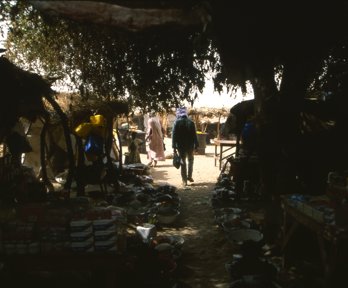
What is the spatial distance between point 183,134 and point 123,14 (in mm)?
8004

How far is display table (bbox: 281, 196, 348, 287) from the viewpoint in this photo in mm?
3695

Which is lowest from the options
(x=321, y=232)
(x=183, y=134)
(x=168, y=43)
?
(x=321, y=232)

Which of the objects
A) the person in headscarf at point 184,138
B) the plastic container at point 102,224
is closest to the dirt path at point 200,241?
the person in headscarf at point 184,138

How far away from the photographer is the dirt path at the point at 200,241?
5.03 meters

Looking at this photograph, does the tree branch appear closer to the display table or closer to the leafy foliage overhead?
the leafy foliage overhead

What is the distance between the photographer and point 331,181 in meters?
4.48

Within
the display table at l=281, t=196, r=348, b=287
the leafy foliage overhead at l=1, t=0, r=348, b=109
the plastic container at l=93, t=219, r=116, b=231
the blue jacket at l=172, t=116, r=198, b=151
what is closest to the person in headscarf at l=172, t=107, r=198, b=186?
the blue jacket at l=172, t=116, r=198, b=151

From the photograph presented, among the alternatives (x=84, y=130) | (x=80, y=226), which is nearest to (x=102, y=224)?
(x=80, y=226)

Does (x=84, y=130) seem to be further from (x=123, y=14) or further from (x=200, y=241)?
(x=123, y=14)

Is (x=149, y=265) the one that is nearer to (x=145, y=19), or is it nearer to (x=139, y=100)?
(x=145, y=19)

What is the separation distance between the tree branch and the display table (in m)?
2.30

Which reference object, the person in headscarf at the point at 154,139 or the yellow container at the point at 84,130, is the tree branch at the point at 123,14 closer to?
the yellow container at the point at 84,130

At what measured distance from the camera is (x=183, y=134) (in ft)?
36.4

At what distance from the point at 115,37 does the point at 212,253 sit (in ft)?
12.4
